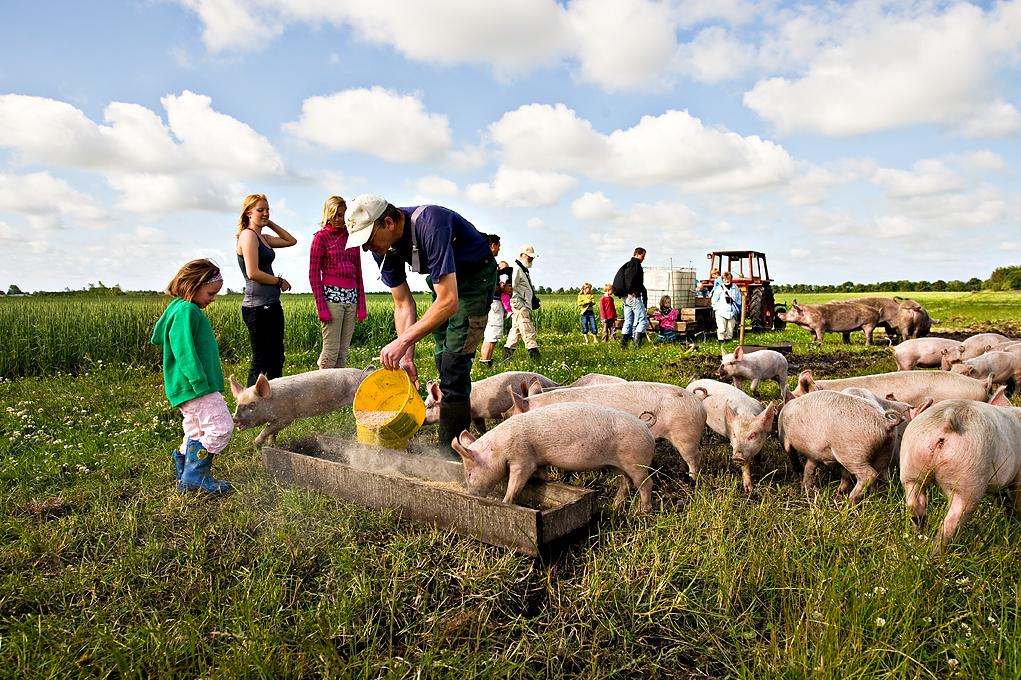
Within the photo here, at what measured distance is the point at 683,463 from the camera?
5.08 m

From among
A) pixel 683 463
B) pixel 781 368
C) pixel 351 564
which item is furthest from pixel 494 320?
pixel 351 564

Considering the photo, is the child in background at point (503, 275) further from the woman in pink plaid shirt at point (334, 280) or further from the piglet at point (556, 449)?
the piglet at point (556, 449)

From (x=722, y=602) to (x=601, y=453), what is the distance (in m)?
1.14

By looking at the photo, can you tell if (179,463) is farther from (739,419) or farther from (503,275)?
(503,275)

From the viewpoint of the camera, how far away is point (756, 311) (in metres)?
18.6

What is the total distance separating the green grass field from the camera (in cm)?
260

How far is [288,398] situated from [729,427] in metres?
3.75

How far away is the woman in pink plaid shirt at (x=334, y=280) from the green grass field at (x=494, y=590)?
2.24 meters

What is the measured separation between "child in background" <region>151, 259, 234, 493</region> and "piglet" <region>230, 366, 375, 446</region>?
770 millimetres

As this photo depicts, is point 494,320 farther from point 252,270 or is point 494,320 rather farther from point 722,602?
point 722,602

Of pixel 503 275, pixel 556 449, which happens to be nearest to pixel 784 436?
pixel 556 449

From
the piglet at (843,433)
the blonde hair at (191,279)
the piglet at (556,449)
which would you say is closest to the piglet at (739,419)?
the piglet at (843,433)

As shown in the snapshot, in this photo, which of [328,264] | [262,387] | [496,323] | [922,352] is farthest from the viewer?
[496,323]

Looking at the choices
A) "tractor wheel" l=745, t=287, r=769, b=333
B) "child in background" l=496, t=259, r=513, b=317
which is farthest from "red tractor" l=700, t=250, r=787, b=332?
"child in background" l=496, t=259, r=513, b=317
